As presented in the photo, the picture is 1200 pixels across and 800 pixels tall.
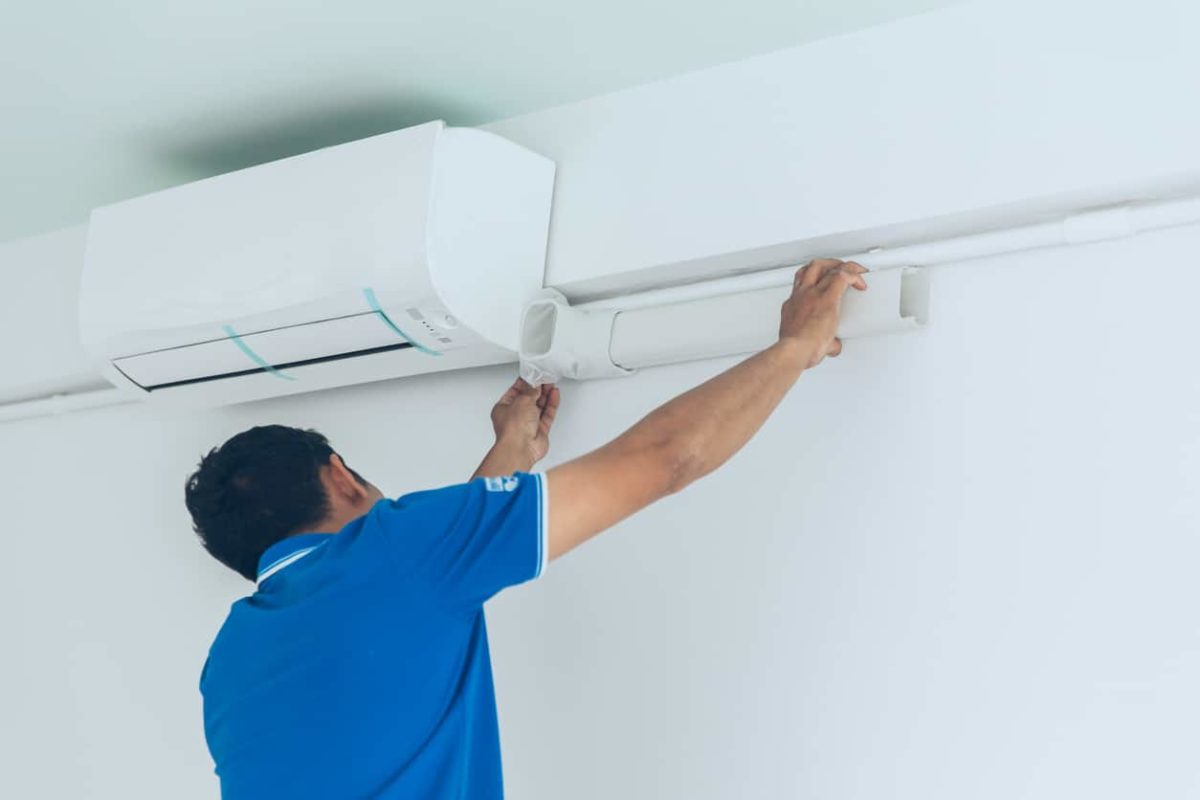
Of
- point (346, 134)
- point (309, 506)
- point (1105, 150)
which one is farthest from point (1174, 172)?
point (346, 134)

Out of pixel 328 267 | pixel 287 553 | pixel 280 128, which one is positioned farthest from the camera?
pixel 280 128

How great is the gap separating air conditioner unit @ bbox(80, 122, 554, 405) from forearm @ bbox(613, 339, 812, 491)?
0.42 metres

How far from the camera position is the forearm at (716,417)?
133 centimetres

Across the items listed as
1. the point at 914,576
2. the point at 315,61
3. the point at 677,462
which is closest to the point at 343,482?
the point at 677,462

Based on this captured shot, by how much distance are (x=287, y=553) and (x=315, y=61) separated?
71 cm

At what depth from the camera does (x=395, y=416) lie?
197 cm

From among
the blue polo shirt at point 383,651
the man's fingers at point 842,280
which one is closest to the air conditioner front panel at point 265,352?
the blue polo shirt at point 383,651

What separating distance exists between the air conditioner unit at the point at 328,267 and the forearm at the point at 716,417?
42cm

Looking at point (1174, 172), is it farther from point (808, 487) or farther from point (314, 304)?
point (314, 304)

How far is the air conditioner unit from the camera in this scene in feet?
5.47

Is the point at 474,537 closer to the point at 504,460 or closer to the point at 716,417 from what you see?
the point at 716,417

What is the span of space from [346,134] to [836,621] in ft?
3.49

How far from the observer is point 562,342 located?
1.72 meters

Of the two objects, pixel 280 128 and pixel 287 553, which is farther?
pixel 280 128
